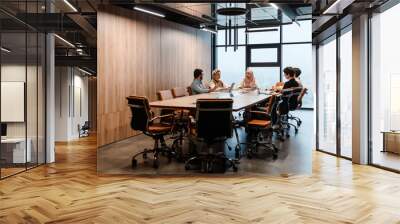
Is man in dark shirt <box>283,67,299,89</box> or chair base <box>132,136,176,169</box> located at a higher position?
man in dark shirt <box>283,67,299,89</box>

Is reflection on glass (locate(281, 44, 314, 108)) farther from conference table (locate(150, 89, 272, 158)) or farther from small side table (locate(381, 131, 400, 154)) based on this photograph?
small side table (locate(381, 131, 400, 154))

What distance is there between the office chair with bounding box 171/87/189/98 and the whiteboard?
2627mm

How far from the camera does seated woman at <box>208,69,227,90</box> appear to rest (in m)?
5.92

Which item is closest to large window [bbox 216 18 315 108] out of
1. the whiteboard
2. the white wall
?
the whiteboard

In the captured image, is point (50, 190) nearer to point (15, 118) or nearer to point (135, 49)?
point (15, 118)

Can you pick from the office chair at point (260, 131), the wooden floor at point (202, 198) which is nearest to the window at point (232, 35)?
the office chair at point (260, 131)

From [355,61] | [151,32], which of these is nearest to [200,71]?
[151,32]

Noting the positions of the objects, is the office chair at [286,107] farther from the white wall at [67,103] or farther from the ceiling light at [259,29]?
the white wall at [67,103]

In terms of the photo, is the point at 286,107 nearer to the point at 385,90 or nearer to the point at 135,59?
the point at 385,90

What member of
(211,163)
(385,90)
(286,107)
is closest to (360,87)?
(385,90)

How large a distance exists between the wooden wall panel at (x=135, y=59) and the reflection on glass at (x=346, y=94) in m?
2.62

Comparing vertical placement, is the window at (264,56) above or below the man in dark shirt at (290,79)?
above

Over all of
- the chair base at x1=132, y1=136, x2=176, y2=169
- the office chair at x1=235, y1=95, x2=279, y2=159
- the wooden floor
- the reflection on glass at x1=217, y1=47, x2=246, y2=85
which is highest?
the reflection on glass at x1=217, y1=47, x2=246, y2=85

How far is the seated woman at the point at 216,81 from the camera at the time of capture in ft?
19.4
